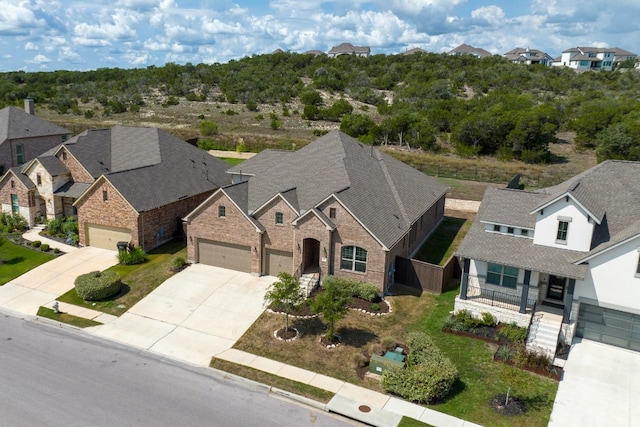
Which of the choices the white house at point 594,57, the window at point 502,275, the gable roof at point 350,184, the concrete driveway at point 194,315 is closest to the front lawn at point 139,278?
the concrete driveway at point 194,315

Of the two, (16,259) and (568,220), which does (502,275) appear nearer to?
(568,220)

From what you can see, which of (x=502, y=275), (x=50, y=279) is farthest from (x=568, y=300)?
(x=50, y=279)

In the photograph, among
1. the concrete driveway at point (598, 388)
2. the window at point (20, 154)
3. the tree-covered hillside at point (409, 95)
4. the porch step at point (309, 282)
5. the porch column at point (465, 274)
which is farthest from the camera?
the tree-covered hillside at point (409, 95)

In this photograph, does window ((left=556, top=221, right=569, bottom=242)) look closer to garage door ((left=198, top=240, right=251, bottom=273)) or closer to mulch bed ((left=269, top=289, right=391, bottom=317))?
mulch bed ((left=269, top=289, right=391, bottom=317))

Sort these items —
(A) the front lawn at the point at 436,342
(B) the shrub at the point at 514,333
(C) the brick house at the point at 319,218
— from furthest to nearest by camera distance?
(C) the brick house at the point at 319,218 < (B) the shrub at the point at 514,333 < (A) the front lawn at the point at 436,342

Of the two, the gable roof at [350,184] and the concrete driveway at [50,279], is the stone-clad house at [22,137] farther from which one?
the gable roof at [350,184]

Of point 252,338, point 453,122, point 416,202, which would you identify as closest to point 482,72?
point 453,122

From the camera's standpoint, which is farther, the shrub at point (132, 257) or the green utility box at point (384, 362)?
the shrub at point (132, 257)

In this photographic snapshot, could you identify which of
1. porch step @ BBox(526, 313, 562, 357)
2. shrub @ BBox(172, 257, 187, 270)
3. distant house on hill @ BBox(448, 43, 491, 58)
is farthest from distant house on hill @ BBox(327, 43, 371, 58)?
porch step @ BBox(526, 313, 562, 357)
